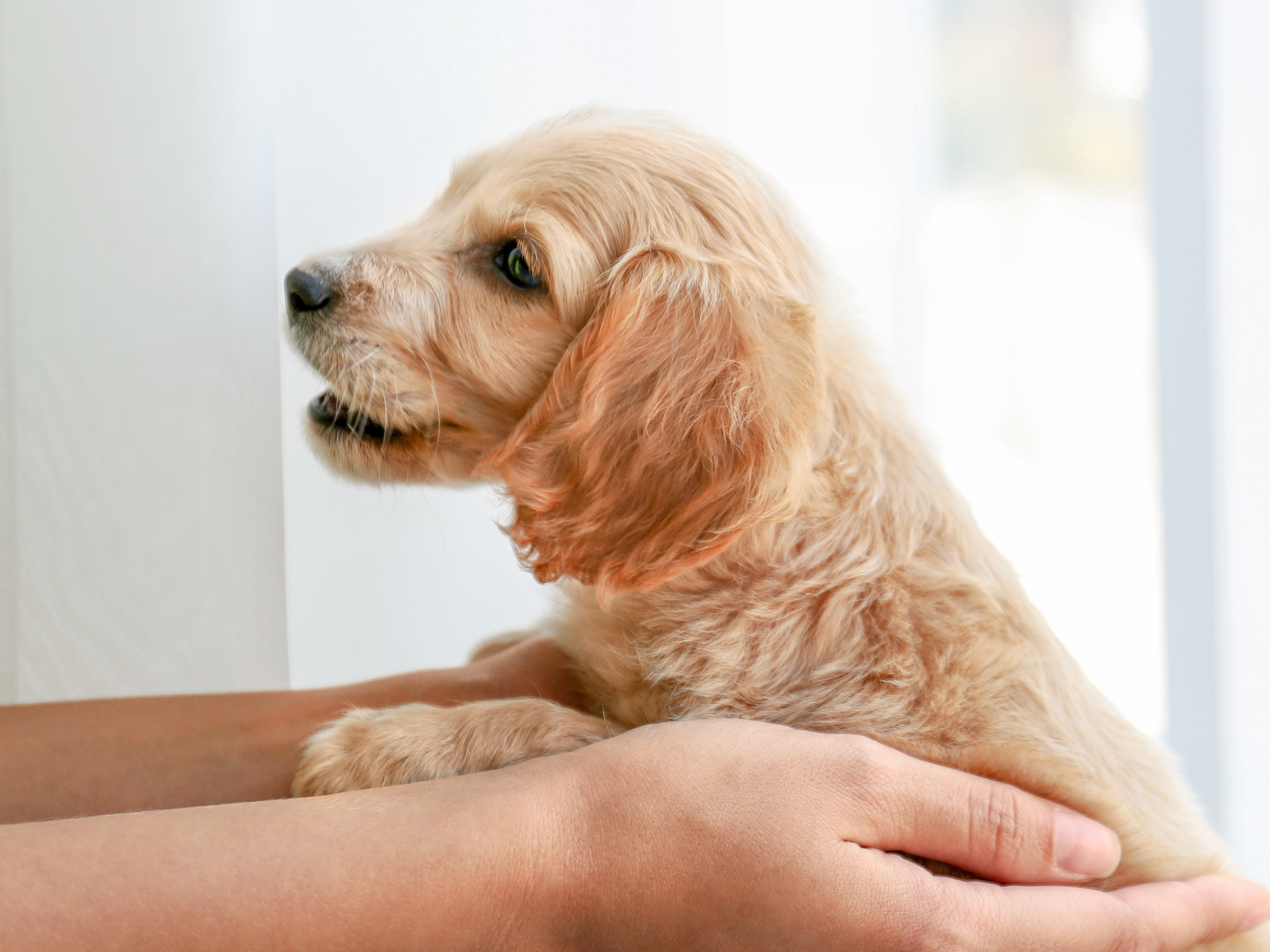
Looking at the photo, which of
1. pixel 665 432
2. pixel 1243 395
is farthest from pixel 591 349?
pixel 1243 395

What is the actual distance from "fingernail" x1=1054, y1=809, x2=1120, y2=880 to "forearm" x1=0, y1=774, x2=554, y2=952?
1.43ft

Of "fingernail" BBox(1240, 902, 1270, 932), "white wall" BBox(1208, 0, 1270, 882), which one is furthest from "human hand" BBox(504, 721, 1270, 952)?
"white wall" BBox(1208, 0, 1270, 882)

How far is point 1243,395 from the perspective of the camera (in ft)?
4.44

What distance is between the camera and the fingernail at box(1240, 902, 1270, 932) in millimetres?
810

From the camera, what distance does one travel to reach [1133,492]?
5.08 ft

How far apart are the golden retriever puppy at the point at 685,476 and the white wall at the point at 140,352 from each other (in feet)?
1.41

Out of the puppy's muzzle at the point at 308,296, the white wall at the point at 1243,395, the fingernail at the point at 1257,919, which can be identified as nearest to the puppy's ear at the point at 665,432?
the puppy's muzzle at the point at 308,296

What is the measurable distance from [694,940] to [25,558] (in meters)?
1.19

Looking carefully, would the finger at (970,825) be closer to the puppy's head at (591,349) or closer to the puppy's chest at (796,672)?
the puppy's chest at (796,672)

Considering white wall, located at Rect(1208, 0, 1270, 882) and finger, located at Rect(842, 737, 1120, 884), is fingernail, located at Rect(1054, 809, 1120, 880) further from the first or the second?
white wall, located at Rect(1208, 0, 1270, 882)

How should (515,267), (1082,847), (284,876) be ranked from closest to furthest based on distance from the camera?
(284,876), (1082,847), (515,267)

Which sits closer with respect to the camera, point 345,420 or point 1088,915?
point 1088,915

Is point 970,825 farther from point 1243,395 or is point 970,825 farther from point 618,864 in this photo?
point 1243,395

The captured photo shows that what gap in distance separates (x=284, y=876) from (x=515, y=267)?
586 mm
